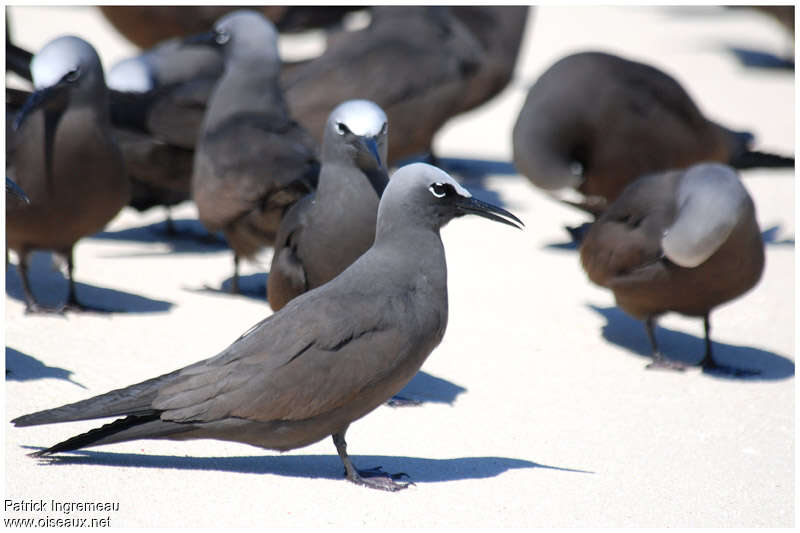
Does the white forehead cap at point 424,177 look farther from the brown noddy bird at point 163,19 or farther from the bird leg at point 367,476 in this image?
the brown noddy bird at point 163,19

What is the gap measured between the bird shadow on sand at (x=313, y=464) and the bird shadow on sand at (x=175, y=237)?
9.21ft

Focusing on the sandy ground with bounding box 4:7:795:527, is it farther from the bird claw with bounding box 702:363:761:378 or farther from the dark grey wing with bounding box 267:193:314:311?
the dark grey wing with bounding box 267:193:314:311

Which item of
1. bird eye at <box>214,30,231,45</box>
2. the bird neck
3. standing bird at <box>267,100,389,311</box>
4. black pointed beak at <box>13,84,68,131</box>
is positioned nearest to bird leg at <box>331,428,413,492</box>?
standing bird at <box>267,100,389,311</box>

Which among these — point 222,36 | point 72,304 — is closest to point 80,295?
point 72,304

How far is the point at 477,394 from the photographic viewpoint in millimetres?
4574

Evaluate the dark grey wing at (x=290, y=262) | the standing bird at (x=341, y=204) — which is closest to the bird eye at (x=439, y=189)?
the standing bird at (x=341, y=204)

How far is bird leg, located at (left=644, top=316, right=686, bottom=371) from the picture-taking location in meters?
5.11

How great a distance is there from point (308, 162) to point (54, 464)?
2243 mm

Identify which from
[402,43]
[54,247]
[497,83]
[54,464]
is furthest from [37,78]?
[497,83]

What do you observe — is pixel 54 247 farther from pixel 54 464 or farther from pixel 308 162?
pixel 54 464

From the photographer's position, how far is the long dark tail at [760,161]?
6.79 m

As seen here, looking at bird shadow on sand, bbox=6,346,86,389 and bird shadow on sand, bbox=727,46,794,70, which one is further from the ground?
bird shadow on sand, bbox=727,46,794,70

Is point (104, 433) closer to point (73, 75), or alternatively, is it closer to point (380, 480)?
point (380, 480)

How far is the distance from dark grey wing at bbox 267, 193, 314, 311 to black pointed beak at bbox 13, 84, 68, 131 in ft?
3.88
